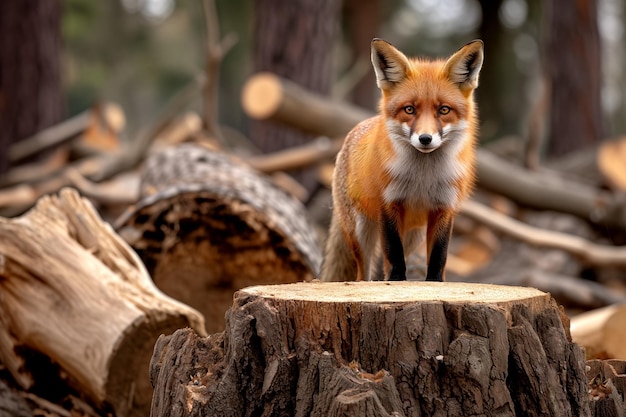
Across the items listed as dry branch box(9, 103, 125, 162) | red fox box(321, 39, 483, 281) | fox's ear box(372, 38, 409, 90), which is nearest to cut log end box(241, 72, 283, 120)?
dry branch box(9, 103, 125, 162)

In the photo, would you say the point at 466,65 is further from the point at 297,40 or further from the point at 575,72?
the point at 575,72

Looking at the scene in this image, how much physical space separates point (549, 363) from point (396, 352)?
60cm

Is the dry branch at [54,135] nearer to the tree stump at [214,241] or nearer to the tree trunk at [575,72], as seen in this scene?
the tree stump at [214,241]

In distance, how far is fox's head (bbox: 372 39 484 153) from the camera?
11.3ft

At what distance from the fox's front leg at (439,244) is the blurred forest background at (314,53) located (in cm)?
559

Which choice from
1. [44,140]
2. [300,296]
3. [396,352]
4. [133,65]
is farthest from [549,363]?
[133,65]

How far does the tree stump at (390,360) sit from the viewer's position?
2.86 meters

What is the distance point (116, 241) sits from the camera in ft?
16.0

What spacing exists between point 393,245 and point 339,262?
2.39ft

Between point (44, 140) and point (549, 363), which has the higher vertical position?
point (44, 140)

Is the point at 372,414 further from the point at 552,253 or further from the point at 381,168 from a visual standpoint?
the point at 552,253

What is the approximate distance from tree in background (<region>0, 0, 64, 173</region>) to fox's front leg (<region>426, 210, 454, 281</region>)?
9.01 m

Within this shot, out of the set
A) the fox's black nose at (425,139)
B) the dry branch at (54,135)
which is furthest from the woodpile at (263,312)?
the dry branch at (54,135)

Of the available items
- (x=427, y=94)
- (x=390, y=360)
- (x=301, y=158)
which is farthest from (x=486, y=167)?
(x=390, y=360)
